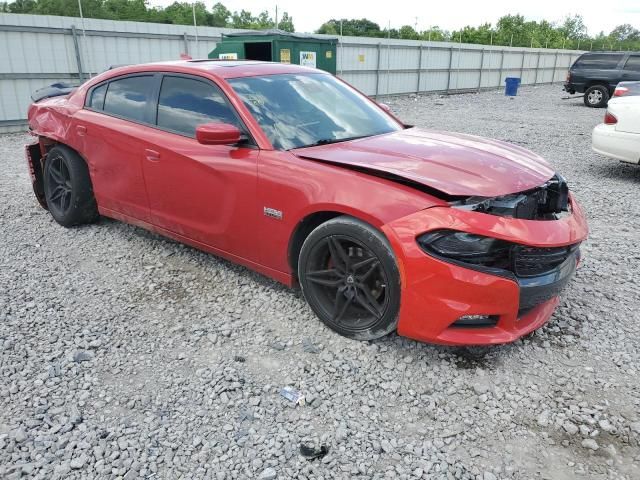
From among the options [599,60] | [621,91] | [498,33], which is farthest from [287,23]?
[621,91]

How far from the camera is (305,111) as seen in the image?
11.8 ft

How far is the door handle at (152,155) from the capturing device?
3.86 meters

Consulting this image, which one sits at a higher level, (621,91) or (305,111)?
(305,111)

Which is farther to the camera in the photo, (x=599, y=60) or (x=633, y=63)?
(x=599, y=60)

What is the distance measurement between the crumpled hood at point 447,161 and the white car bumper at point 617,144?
13.2ft

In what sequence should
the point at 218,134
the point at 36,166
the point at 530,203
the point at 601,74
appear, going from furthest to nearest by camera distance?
the point at 601,74, the point at 36,166, the point at 218,134, the point at 530,203

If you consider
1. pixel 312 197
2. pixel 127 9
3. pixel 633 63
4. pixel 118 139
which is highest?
pixel 127 9

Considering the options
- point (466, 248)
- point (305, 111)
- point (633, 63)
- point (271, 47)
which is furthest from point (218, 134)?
point (633, 63)

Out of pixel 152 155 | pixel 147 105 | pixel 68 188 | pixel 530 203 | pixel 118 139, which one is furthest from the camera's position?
pixel 68 188

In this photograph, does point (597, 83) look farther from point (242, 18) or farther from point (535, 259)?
point (242, 18)

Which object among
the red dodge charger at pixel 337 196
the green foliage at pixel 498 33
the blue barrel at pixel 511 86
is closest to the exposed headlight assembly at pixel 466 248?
the red dodge charger at pixel 337 196

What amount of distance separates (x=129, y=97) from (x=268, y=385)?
2.78 m

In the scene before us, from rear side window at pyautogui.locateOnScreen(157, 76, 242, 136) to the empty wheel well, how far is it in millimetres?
840

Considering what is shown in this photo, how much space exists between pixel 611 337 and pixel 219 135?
8.96 ft
